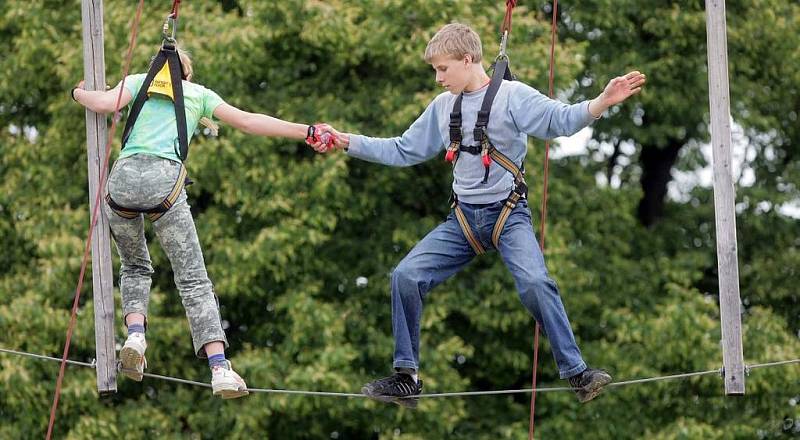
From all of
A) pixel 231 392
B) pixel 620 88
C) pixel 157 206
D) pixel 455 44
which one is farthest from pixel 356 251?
pixel 620 88

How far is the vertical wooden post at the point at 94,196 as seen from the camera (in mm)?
8602

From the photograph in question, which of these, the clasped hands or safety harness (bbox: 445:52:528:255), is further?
the clasped hands

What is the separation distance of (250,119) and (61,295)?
7.10m

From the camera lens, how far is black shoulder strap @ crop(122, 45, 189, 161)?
26.8ft

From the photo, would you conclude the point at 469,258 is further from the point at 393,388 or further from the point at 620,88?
the point at 620,88

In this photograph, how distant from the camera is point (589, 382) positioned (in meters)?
8.12

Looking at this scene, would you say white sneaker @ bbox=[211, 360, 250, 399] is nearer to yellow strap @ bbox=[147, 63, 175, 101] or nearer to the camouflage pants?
the camouflage pants

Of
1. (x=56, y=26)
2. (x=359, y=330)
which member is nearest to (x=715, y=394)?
(x=359, y=330)

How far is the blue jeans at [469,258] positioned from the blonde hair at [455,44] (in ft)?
2.23

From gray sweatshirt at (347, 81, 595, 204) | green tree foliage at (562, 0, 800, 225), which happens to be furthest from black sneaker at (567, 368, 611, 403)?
green tree foliage at (562, 0, 800, 225)

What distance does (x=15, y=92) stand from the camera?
16.1 metres

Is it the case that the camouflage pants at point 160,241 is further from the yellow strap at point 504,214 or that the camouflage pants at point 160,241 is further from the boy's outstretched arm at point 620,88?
the boy's outstretched arm at point 620,88

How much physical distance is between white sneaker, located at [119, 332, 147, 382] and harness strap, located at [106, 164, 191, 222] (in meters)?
0.55

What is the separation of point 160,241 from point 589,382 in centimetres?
201
